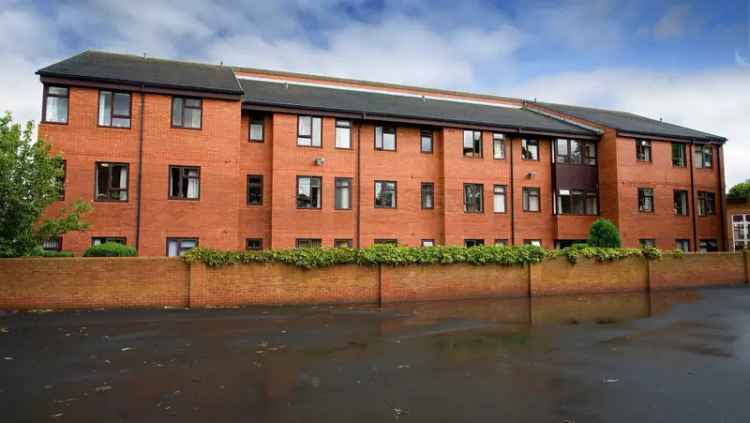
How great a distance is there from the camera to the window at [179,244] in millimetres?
17239

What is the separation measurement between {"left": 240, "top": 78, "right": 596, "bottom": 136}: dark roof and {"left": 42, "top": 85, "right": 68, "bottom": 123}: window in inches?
247

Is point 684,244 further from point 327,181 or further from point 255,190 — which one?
point 255,190

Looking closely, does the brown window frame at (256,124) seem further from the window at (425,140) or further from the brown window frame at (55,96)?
the window at (425,140)

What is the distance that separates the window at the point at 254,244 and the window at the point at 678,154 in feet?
74.8

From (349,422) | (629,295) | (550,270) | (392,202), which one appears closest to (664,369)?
(349,422)

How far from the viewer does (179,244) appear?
17.3 meters

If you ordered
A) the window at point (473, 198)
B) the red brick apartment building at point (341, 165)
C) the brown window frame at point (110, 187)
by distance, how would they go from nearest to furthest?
the brown window frame at point (110, 187) < the red brick apartment building at point (341, 165) < the window at point (473, 198)

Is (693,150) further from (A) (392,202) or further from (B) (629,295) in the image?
(A) (392,202)

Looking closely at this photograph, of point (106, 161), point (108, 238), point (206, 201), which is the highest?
point (106, 161)

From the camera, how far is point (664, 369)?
24.1 feet

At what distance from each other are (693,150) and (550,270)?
16.4 meters

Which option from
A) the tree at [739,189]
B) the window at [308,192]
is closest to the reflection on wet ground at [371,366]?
the window at [308,192]

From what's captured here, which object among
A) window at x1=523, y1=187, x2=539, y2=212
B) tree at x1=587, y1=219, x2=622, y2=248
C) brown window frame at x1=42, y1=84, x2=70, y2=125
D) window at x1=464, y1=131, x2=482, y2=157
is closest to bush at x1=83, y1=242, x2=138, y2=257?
brown window frame at x1=42, y1=84, x2=70, y2=125

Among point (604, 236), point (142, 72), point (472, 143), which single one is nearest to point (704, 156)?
point (604, 236)
